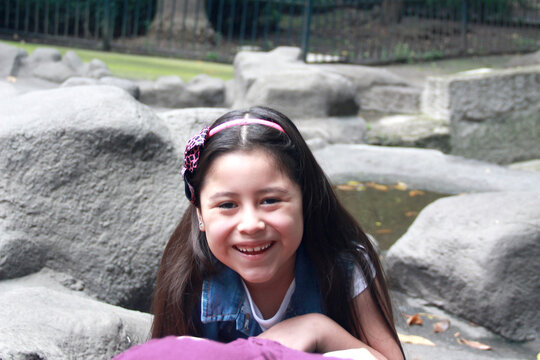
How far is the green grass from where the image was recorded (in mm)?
7997

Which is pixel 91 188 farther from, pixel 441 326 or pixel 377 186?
Answer: pixel 377 186

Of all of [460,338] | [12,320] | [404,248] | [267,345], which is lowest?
[460,338]

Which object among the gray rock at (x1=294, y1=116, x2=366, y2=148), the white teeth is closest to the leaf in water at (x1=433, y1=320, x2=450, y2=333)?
the white teeth

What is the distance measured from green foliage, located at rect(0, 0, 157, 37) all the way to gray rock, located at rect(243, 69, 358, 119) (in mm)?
3695

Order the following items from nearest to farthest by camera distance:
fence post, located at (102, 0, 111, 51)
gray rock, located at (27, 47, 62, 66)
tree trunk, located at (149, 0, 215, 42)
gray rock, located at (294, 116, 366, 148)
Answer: gray rock, located at (294, 116, 366, 148) < gray rock, located at (27, 47, 62, 66) < fence post, located at (102, 0, 111, 51) < tree trunk, located at (149, 0, 215, 42)

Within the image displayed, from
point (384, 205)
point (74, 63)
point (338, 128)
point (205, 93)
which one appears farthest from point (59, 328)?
point (74, 63)

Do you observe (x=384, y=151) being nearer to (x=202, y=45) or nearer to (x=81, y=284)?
(x=81, y=284)

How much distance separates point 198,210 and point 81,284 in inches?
31.2

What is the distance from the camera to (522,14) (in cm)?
1324

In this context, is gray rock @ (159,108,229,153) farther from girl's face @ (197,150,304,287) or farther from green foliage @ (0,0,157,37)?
green foliage @ (0,0,157,37)

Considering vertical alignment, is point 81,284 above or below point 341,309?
below

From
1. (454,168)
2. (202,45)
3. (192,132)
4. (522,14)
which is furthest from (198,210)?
(522,14)

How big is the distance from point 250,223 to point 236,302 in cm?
35

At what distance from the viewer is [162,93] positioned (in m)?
6.72
